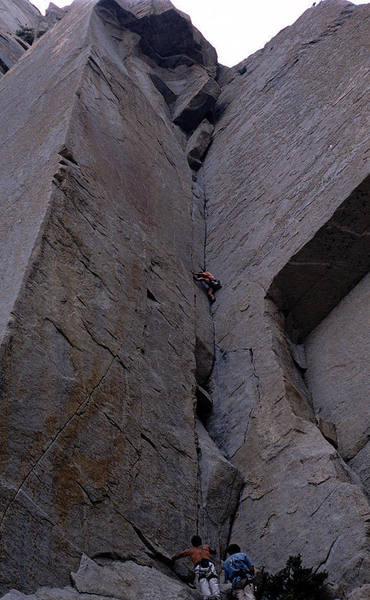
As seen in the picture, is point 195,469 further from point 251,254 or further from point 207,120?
point 207,120

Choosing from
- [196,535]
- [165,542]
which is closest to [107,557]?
[165,542]

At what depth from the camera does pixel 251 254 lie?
27.2 ft

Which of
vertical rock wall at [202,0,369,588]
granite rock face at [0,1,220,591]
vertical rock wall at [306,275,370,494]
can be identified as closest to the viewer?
granite rock face at [0,1,220,591]

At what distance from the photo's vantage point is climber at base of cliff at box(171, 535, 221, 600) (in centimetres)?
436

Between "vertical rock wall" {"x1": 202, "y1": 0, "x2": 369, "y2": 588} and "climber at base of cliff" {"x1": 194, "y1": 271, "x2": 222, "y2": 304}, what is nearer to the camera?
"vertical rock wall" {"x1": 202, "y1": 0, "x2": 369, "y2": 588}

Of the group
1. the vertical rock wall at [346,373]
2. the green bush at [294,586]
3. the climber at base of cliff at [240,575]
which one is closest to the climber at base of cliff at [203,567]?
the climber at base of cliff at [240,575]

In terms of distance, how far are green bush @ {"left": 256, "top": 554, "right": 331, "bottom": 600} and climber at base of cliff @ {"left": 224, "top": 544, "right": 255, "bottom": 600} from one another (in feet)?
0.29

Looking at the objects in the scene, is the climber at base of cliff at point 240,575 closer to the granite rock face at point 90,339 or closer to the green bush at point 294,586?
the green bush at point 294,586

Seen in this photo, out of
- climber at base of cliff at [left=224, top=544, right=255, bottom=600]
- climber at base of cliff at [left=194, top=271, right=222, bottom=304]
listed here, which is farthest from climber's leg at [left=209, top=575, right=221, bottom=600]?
climber at base of cliff at [left=194, top=271, right=222, bottom=304]

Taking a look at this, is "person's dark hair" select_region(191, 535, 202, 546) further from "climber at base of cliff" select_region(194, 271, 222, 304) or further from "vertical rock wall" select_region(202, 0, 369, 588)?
"climber at base of cliff" select_region(194, 271, 222, 304)

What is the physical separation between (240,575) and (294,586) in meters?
0.41

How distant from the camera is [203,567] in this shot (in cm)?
451

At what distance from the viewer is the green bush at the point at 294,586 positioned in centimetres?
423

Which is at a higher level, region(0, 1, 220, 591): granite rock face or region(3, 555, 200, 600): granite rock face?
region(0, 1, 220, 591): granite rock face
